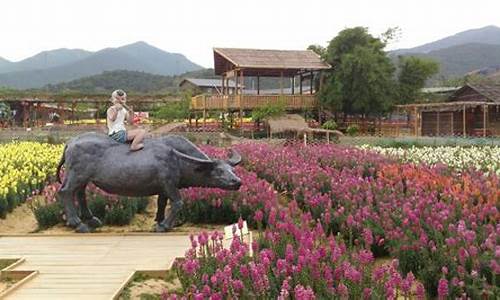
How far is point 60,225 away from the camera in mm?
9414

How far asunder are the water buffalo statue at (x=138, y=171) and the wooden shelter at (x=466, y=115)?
24.5 m

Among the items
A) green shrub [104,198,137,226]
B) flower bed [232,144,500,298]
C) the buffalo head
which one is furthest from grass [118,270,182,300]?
green shrub [104,198,137,226]

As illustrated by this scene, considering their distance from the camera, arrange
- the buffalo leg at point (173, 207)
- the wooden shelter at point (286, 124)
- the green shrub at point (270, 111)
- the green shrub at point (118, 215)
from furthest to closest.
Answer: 1. the green shrub at point (270, 111)
2. the wooden shelter at point (286, 124)
3. the green shrub at point (118, 215)
4. the buffalo leg at point (173, 207)

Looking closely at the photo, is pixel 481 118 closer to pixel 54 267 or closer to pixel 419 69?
pixel 419 69

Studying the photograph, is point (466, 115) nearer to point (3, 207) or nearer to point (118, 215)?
point (118, 215)

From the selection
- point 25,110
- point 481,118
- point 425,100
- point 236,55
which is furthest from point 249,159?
point 25,110

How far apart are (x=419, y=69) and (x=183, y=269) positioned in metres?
33.5

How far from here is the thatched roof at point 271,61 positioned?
109 ft

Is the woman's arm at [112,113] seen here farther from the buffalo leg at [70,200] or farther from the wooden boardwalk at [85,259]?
the wooden boardwalk at [85,259]

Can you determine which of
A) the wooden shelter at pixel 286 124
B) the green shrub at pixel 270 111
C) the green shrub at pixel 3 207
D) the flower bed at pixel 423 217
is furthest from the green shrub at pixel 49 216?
the green shrub at pixel 270 111

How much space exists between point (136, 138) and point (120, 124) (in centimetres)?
40

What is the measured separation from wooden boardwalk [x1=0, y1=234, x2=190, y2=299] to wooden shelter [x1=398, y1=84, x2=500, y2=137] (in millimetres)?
25713

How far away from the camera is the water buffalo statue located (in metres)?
8.47

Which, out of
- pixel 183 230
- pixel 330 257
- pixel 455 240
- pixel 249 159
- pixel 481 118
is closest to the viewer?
pixel 330 257
